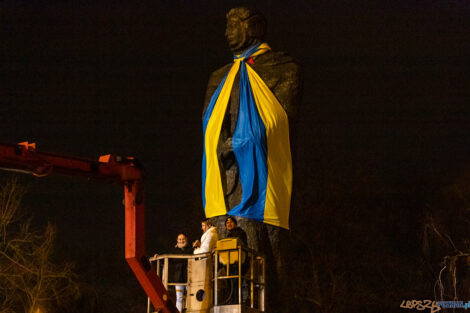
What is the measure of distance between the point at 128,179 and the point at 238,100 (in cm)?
295

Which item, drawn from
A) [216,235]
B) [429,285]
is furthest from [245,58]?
[429,285]

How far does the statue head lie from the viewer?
13.0 metres

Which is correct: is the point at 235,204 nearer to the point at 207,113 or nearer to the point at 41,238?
the point at 207,113

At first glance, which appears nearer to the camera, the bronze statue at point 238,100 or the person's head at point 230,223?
the person's head at point 230,223

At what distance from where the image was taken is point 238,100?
12586 mm

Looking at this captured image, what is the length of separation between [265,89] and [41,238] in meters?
12.7

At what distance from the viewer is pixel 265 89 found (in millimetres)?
12562

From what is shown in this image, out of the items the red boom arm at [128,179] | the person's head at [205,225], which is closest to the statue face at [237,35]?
the person's head at [205,225]

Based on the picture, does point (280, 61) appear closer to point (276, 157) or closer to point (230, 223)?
point (276, 157)

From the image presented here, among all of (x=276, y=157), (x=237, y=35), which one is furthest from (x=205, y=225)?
(x=237, y=35)

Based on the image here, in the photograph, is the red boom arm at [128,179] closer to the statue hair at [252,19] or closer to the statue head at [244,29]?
the statue head at [244,29]

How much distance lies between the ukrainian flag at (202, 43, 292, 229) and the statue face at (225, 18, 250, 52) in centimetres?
45

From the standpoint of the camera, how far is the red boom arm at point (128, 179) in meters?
9.79

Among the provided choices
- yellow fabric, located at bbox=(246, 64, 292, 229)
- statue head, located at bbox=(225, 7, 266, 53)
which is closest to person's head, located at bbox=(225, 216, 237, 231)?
yellow fabric, located at bbox=(246, 64, 292, 229)
